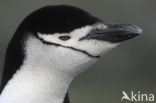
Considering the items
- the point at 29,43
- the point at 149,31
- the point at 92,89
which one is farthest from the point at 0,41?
the point at 29,43

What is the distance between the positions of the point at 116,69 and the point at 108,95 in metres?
0.45

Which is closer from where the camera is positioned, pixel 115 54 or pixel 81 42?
pixel 81 42

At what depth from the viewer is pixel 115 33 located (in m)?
2.22

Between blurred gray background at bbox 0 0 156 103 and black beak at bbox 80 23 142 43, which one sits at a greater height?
black beak at bbox 80 23 142 43

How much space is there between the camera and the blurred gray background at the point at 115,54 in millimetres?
6966

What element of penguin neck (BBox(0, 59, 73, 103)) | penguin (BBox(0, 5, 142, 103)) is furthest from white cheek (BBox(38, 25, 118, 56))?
penguin neck (BBox(0, 59, 73, 103))

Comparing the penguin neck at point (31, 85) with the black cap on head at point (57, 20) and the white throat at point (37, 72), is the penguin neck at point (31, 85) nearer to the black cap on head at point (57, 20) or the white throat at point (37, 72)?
the white throat at point (37, 72)

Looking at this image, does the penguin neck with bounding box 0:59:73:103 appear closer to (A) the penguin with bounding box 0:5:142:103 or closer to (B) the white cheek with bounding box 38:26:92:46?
(A) the penguin with bounding box 0:5:142:103

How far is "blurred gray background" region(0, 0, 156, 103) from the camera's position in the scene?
22.9 feet

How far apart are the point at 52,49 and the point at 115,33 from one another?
0.22 m

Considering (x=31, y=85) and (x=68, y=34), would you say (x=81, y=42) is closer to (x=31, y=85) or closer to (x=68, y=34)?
(x=68, y=34)

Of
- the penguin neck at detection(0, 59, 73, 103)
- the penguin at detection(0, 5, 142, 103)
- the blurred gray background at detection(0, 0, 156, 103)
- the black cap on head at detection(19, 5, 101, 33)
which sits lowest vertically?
the blurred gray background at detection(0, 0, 156, 103)

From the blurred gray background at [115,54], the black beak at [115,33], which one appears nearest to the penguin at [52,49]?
the black beak at [115,33]

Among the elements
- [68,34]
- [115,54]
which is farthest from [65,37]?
[115,54]
